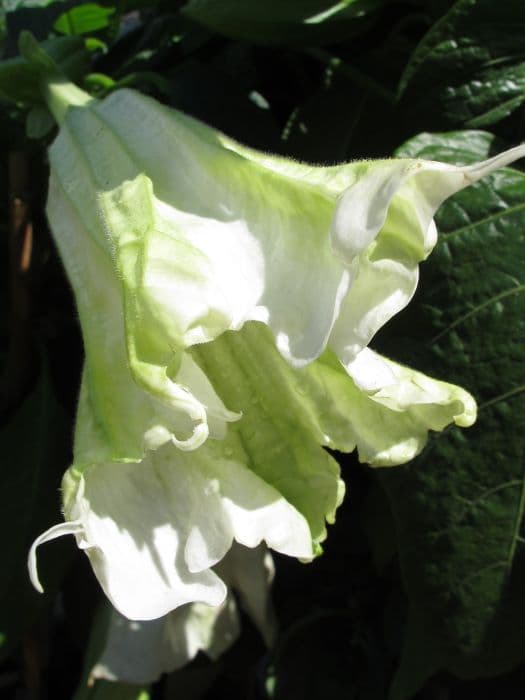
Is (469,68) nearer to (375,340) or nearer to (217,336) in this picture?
(375,340)

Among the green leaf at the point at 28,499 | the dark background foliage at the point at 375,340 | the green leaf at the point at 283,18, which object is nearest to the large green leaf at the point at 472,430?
the dark background foliage at the point at 375,340

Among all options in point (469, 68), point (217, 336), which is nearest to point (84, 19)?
point (469, 68)

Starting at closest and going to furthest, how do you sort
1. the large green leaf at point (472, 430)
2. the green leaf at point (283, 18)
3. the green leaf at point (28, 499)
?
1. the large green leaf at point (472, 430)
2. the green leaf at point (283, 18)
3. the green leaf at point (28, 499)

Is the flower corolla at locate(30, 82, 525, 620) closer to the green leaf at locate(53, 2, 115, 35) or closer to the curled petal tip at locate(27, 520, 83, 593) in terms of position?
the curled petal tip at locate(27, 520, 83, 593)

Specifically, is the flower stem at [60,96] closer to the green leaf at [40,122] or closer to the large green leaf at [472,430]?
the green leaf at [40,122]

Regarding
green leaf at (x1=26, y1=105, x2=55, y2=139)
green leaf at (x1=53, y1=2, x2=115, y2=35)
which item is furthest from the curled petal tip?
green leaf at (x1=53, y1=2, x2=115, y2=35)

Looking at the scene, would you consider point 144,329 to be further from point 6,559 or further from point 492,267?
point 6,559
